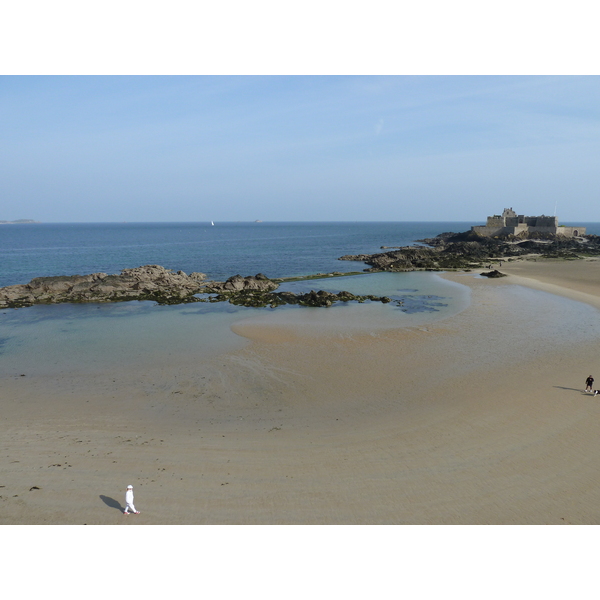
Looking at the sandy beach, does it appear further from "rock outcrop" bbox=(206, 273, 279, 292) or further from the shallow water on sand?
"rock outcrop" bbox=(206, 273, 279, 292)

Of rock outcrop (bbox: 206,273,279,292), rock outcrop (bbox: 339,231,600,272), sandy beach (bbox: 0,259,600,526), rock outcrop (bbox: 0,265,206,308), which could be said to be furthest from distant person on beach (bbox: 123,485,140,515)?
rock outcrop (bbox: 339,231,600,272)

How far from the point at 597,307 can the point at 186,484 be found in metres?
27.6

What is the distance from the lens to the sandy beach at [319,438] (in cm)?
777

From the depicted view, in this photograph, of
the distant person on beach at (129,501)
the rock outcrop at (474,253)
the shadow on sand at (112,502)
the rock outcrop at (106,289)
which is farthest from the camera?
the rock outcrop at (474,253)

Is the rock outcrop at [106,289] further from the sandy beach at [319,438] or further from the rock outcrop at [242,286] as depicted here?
A: the sandy beach at [319,438]

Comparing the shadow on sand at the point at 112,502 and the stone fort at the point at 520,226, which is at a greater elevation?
the stone fort at the point at 520,226

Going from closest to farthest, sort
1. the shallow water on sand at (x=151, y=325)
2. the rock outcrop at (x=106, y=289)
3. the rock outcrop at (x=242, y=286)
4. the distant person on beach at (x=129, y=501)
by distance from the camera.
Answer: the distant person on beach at (x=129, y=501) → the shallow water on sand at (x=151, y=325) → the rock outcrop at (x=106, y=289) → the rock outcrop at (x=242, y=286)

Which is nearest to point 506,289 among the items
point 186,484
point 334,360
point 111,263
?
point 334,360

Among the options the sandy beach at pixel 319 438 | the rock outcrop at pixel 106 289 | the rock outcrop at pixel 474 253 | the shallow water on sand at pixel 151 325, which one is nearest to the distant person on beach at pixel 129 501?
the sandy beach at pixel 319 438

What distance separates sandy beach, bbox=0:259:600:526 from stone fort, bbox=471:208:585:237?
56.0 meters

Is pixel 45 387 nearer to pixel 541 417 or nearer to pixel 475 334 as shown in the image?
pixel 541 417

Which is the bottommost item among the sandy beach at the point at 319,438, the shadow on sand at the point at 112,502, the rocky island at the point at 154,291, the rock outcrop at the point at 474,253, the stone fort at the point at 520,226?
the shadow on sand at the point at 112,502

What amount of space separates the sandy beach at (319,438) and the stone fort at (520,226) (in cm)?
5604

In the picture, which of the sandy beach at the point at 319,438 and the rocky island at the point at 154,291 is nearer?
the sandy beach at the point at 319,438
